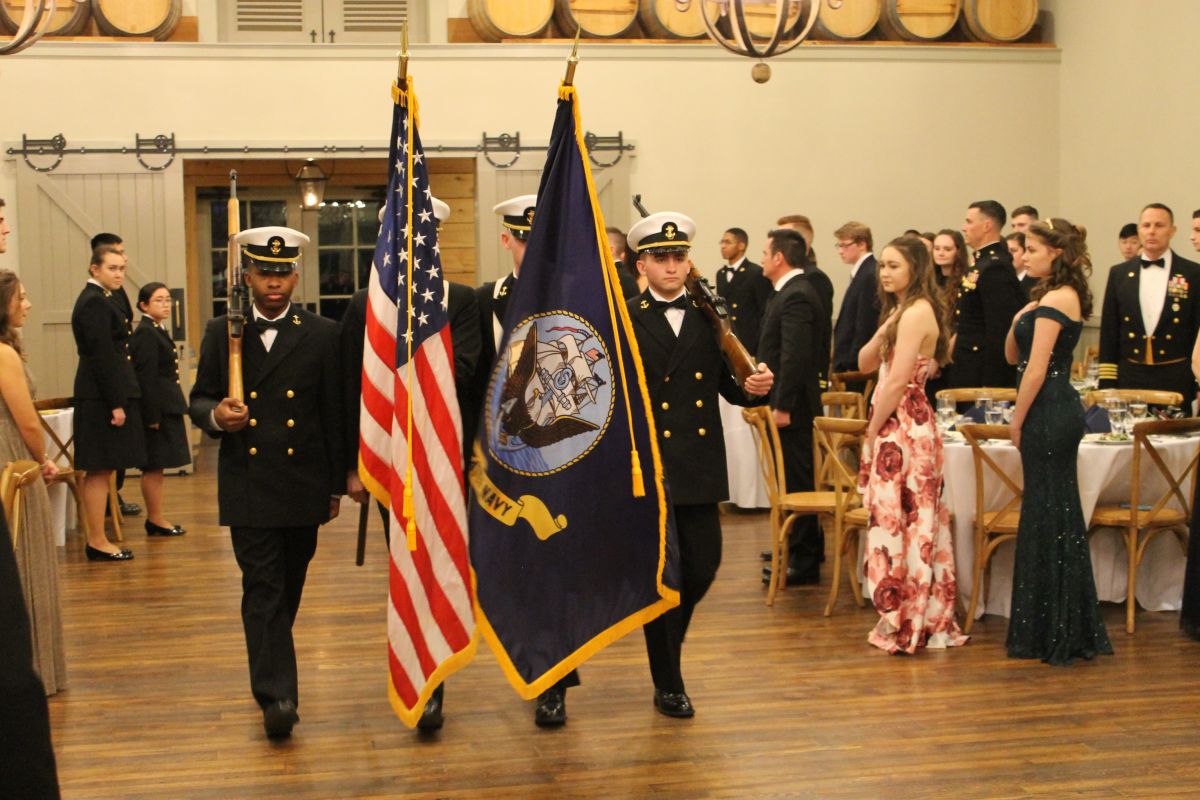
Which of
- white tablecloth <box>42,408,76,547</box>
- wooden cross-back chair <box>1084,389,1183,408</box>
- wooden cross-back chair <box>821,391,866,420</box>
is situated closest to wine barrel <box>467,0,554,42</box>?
white tablecloth <box>42,408,76,547</box>

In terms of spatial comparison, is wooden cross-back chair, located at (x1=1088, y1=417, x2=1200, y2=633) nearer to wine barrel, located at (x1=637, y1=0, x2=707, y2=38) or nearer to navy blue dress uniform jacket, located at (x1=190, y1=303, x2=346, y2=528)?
navy blue dress uniform jacket, located at (x1=190, y1=303, x2=346, y2=528)

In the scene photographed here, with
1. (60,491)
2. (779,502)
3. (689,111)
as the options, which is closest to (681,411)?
(779,502)

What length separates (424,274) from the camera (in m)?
4.43

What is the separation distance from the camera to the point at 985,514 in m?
6.07

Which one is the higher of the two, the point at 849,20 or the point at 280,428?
the point at 849,20

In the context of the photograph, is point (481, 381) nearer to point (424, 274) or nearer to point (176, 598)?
point (424, 274)

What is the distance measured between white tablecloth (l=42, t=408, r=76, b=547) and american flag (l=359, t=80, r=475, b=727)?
4453 mm

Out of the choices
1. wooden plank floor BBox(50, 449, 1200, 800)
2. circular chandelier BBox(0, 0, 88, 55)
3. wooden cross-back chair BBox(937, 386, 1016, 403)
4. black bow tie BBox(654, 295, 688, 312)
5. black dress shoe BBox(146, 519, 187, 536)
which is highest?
circular chandelier BBox(0, 0, 88, 55)

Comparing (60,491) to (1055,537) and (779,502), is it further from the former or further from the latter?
(1055,537)

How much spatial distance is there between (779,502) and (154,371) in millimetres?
3947

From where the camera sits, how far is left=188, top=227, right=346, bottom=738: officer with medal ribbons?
4.57 metres

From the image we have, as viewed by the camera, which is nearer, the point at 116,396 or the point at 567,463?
the point at 567,463

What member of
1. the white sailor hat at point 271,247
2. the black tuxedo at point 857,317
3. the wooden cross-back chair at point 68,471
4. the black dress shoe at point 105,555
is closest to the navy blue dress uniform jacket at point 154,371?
the wooden cross-back chair at point 68,471

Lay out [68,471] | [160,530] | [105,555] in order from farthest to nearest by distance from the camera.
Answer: [160,530]
[68,471]
[105,555]
